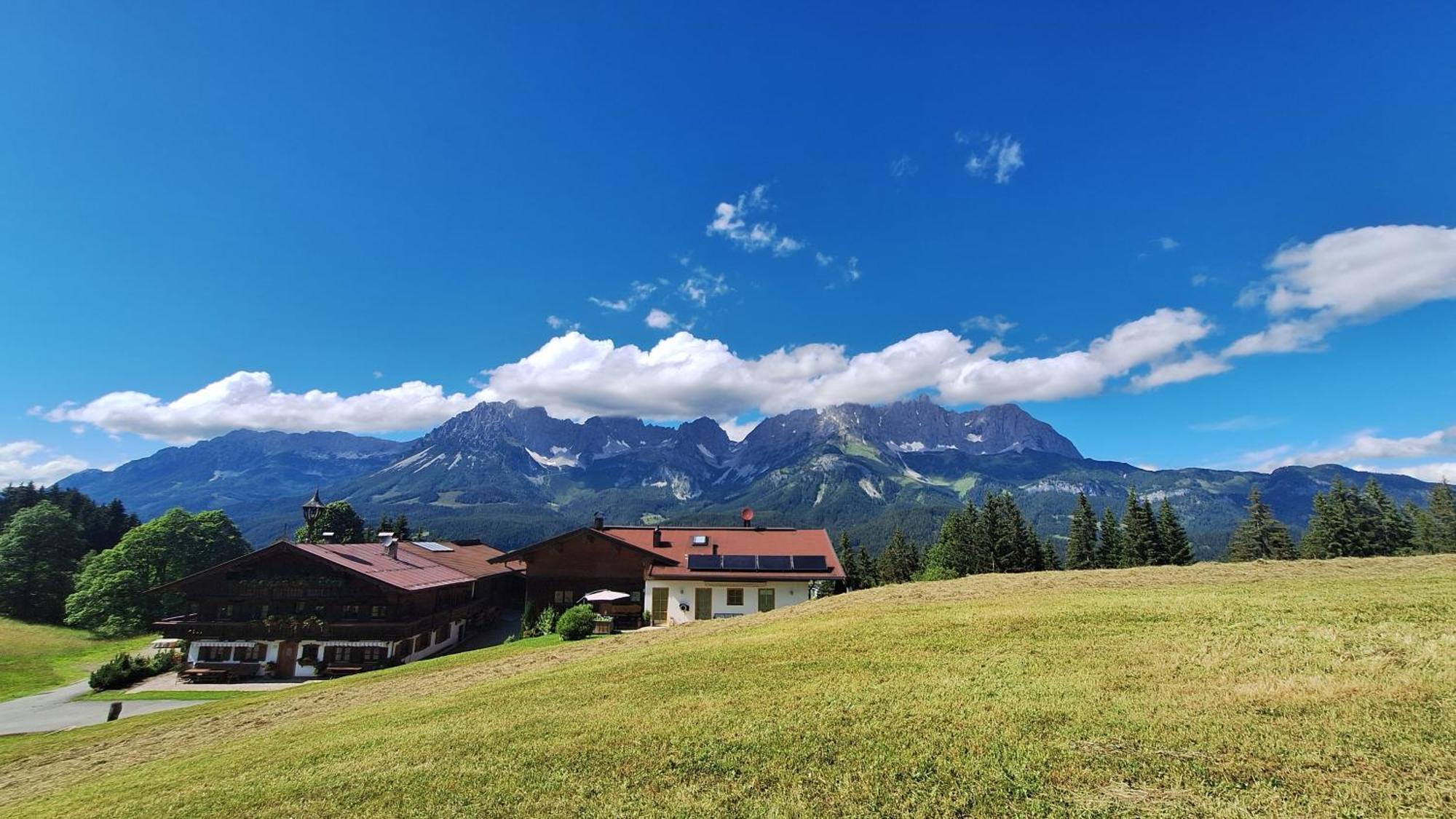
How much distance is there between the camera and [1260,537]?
84.1 metres

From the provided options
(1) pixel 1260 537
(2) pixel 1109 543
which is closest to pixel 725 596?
(2) pixel 1109 543

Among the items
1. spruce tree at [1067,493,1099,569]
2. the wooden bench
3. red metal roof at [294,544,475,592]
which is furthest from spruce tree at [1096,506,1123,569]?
the wooden bench

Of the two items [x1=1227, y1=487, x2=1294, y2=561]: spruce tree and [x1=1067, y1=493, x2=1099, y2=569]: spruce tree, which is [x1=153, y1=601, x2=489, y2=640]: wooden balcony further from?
[x1=1227, y1=487, x2=1294, y2=561]: spruce tree

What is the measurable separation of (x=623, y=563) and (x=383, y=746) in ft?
122

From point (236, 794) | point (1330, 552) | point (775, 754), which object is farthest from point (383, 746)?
point (1330, 552)

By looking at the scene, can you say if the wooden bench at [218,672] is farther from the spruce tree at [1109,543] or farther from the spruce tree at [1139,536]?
the spruce tree at [1109,543]

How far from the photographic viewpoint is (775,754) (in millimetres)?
10469

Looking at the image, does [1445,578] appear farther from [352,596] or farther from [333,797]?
[352,596]

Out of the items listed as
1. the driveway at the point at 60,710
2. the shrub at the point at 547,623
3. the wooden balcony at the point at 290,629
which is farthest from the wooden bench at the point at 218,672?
the shrub at the point at 547,623

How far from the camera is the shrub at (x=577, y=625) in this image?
35781 mm

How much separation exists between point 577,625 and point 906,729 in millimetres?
28429

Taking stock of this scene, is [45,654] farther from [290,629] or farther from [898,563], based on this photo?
[898,563]

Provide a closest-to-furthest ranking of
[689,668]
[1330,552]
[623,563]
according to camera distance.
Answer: [689,668] → [623,563] → [1330,552]

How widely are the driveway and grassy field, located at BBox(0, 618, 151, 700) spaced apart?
4034 mm
